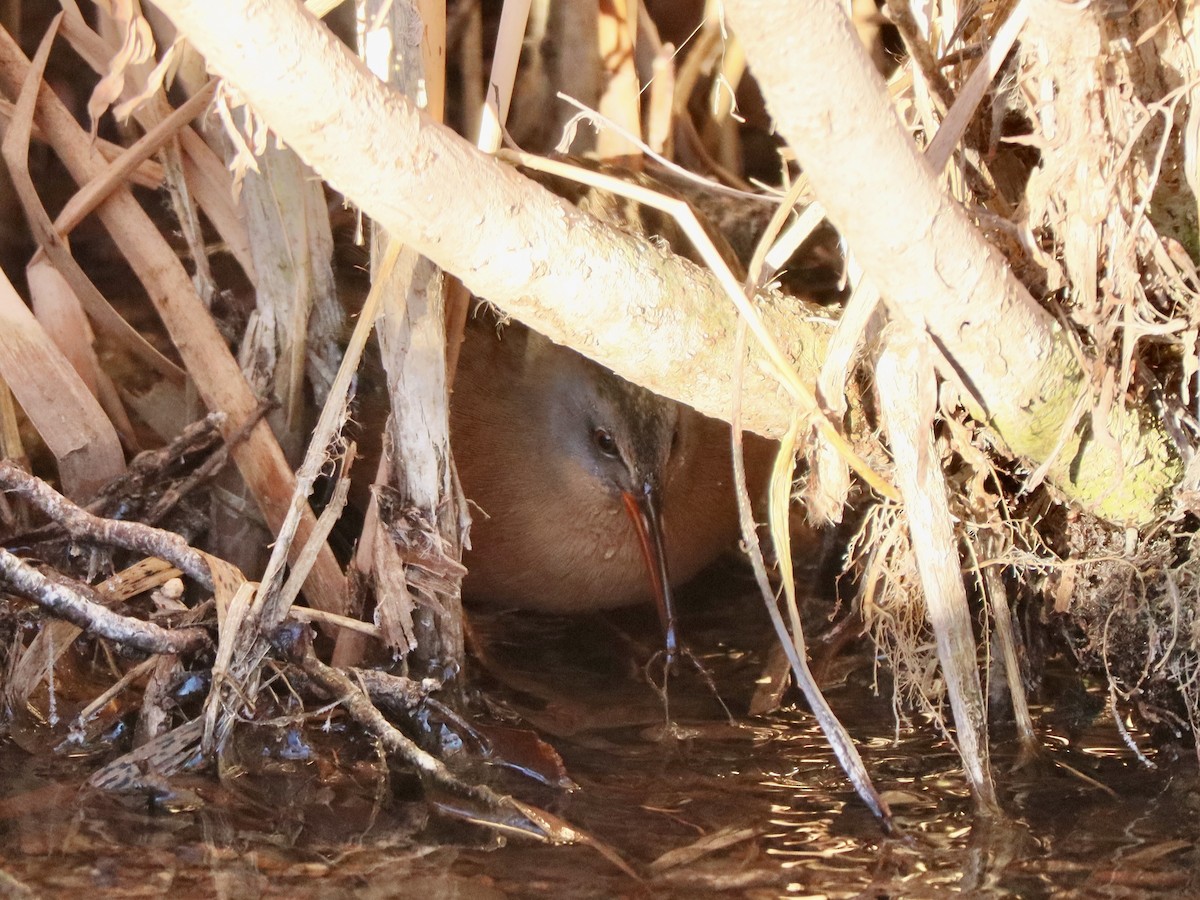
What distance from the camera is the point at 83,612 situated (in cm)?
183

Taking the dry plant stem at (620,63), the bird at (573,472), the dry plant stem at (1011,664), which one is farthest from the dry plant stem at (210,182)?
the dry plant stem at (1011,664)

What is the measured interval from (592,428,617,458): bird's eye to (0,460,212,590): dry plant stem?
3.24ft

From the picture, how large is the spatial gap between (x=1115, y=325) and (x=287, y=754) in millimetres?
1292

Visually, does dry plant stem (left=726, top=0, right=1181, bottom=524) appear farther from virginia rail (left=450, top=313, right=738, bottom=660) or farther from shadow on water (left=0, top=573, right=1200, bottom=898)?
virginia rail (left=450, top=313, right=738, bottom=660)

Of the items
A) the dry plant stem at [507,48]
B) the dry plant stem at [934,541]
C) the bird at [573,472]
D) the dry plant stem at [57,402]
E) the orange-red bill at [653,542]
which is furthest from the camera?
the bird at [573,472]

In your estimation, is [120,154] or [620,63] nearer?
[120,154]

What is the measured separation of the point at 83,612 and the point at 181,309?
661 millimetres

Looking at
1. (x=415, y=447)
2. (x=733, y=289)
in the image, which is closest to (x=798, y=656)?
(x=733, y=289)

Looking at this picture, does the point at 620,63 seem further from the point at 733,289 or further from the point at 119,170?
the point at 733,289

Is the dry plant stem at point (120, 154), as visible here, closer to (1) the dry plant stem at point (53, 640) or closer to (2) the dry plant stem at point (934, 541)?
(1) the dry plant stem at point (53, 640)

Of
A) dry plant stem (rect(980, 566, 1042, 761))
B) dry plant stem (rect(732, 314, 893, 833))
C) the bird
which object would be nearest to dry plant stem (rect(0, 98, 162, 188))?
the bird

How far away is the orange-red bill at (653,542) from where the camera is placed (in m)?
Result: 2.53

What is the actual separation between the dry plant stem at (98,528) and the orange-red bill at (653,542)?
931mm

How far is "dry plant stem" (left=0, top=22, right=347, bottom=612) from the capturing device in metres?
2.20
